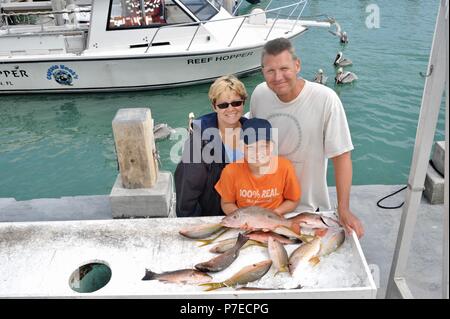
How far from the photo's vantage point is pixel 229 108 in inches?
107

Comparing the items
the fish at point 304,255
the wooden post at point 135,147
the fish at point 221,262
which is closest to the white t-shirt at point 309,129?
the fish at point 304,255

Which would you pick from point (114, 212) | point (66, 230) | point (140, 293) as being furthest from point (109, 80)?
point (140, 293)

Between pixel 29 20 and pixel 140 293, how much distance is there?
1775 cm

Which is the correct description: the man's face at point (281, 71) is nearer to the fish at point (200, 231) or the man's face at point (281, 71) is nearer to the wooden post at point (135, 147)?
the fish at point (200, 231)

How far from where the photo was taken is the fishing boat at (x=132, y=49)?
32.6 feet

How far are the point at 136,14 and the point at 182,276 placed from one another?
888 cm

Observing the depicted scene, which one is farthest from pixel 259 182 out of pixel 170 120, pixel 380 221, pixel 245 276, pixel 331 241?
pixel 170 120

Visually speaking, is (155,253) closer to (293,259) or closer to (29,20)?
(293,259)

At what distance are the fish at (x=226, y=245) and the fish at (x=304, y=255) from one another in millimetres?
222

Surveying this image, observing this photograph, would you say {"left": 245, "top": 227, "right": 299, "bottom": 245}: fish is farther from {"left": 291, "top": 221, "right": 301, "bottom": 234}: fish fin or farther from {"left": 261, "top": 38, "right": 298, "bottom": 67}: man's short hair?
{"left": 261, "top": 38, "right": 298, "bottom": 67}: man's short hair

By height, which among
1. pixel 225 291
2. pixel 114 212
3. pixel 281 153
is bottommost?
pixel 114 212

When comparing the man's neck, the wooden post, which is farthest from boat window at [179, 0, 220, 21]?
the man's neck

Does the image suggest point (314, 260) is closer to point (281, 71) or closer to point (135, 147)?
Result: point (281, 71)
